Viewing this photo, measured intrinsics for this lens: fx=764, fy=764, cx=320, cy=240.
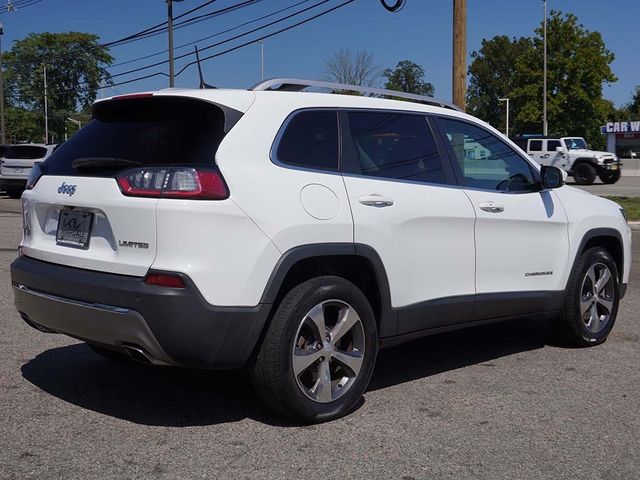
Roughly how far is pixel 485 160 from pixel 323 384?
208 centimetres

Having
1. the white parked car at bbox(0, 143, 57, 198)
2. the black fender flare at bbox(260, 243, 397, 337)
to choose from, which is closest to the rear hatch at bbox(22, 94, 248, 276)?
the black fender flare at bbox(260, 243, 397, 337)

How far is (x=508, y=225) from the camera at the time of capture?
5105 millimetres

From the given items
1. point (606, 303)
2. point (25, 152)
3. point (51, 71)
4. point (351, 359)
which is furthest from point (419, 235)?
point (51, 71)

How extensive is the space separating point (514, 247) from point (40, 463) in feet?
10.6

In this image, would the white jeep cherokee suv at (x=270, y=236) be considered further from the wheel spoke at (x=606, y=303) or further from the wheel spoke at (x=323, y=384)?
the wheel spoke at (x=606, y=303)

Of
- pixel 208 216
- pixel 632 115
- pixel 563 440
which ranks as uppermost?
pixel 632 115

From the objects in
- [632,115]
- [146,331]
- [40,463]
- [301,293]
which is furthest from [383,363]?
[632,115]

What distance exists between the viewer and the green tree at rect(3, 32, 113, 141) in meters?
84.6

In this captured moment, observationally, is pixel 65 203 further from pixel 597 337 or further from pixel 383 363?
pixel 597 337

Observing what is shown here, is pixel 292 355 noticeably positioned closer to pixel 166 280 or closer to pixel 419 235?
pixel 166 280

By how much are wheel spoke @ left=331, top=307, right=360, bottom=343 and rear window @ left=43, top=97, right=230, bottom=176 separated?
110 centimetres

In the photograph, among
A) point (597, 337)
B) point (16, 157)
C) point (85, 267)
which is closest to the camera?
point (85, 267)

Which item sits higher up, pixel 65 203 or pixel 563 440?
pixel 65 203

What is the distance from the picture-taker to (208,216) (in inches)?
143
